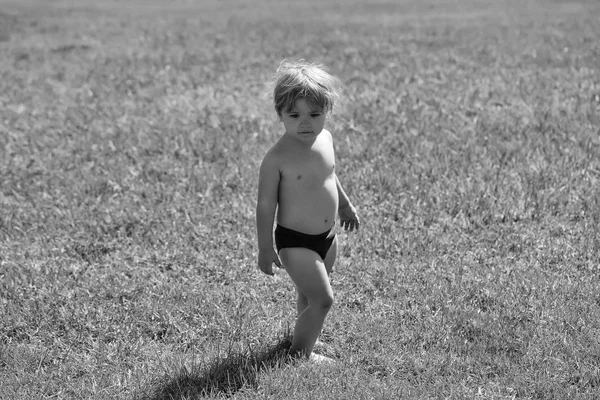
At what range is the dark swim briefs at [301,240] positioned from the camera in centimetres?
393

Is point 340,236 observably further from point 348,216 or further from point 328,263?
point 328,263

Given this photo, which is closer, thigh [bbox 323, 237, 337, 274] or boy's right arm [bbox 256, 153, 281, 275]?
boy's right arm [bbox 256, 153, 281, 275]

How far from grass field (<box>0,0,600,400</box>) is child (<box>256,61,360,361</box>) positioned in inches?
16.1

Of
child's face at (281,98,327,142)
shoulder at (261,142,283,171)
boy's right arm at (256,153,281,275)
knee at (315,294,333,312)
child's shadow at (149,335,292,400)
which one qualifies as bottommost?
child's shadow at (149,335,292,400)

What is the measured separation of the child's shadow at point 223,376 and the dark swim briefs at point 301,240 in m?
0.57

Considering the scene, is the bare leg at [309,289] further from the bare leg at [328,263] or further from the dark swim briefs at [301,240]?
the bare leg at [328,263]

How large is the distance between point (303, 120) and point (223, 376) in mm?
1327

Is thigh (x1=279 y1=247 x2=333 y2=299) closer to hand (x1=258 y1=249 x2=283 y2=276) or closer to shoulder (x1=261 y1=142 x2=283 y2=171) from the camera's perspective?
hand (x1=258 y1=249 x2=283 y2=276)

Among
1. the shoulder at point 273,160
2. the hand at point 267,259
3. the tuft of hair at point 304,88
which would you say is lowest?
the hand at point 267,259

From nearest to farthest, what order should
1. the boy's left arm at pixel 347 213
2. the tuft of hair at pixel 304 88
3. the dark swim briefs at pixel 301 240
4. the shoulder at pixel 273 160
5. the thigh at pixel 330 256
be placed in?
the tuft of hair at pixel 304 88 → the shoulder at pixel 273 160 → the dark swim briefs at pixel 301 240 → the thigh at pixel 330 256 → the boy's left arm at pixel 347 213

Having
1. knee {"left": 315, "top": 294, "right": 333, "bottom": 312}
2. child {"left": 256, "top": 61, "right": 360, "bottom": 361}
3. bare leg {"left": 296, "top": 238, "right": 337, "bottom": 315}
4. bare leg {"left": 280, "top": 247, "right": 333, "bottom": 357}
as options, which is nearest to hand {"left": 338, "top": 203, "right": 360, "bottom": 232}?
bare leg {"left": 296, "top": 238, "right": 337, "bottom": 315}

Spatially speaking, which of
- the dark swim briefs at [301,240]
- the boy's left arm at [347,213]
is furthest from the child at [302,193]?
the boy's left arm at [347,213]

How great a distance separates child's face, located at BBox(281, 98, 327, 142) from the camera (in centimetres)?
375

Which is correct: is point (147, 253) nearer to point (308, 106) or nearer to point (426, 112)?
point (308, 106)
